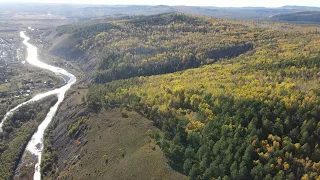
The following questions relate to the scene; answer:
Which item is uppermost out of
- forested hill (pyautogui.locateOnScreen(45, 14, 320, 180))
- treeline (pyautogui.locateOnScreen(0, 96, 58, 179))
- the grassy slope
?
forested hill (pyautogui.locateOnScreen(45, 14, 320, 180))

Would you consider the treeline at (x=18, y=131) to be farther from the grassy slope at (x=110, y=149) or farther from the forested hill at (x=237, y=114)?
the forested hill at (x=237, y=114)

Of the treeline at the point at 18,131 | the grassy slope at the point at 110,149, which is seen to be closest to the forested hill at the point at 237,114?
the grassy slope at the point at 110,149

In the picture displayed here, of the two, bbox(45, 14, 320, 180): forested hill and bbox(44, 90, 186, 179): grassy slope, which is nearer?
bbox(45, 14, 320, 180): forested hill

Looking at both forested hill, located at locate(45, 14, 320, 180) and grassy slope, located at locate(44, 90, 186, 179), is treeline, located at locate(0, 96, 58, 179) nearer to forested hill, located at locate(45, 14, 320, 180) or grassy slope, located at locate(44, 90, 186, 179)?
grassy slope, located at locate(44, 90, 186, 179)

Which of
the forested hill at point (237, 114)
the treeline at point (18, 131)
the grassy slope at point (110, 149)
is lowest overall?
the treeline at point (18, 131)

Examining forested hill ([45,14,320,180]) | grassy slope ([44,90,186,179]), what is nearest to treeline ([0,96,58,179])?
grassy slope ([44,90,186,179])

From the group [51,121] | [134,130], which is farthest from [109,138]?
[51,121]

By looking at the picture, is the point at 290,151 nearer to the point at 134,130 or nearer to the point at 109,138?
the point at 134,130

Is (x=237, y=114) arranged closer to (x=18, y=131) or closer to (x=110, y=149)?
(x=110, y=149)

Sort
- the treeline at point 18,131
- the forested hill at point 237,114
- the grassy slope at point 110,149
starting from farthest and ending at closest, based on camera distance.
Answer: the treeline at point 18,131 < the grassy slope at point 110,149 < the forested hill at point 237,114

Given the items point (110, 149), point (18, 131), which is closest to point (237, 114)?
point (110, 149)
